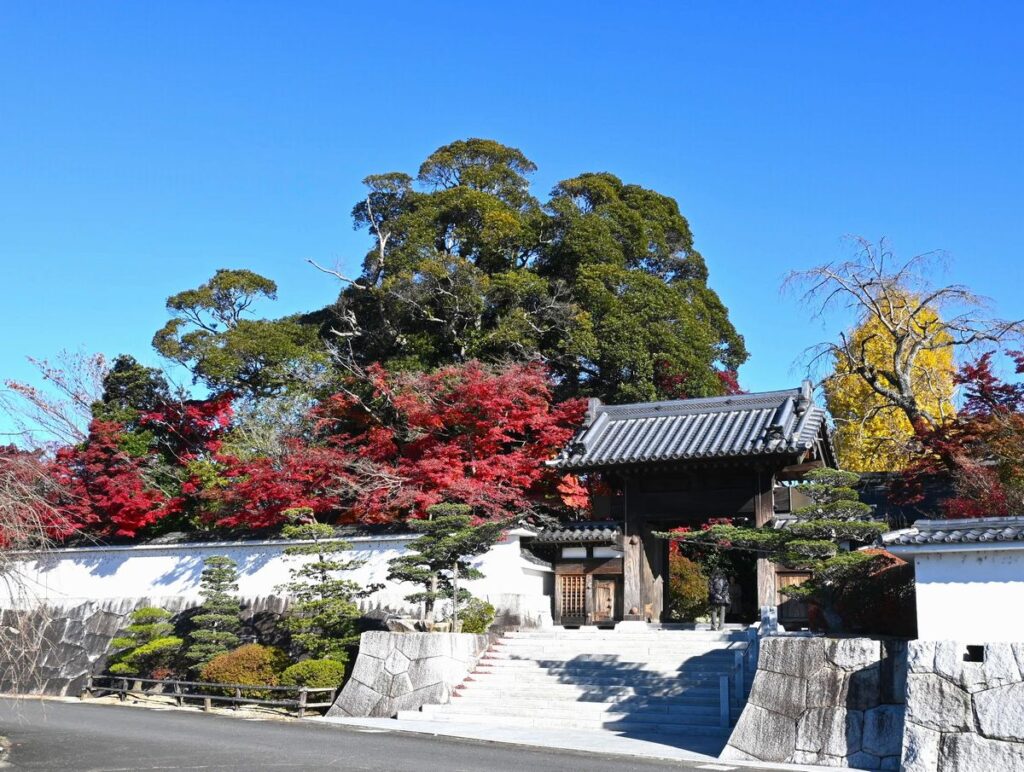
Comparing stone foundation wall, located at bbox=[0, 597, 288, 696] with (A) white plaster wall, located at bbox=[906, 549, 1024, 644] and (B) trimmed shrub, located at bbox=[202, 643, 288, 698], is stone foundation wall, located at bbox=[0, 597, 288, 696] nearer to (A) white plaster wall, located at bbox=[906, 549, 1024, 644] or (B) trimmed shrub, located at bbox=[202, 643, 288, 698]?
(B) trimmed shrub, located at bbox=[202, 643, 288, 698]

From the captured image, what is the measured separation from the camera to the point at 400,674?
17.8m

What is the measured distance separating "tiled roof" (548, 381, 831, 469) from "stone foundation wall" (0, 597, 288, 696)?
24.4 feet

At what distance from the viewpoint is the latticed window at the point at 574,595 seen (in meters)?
22.8

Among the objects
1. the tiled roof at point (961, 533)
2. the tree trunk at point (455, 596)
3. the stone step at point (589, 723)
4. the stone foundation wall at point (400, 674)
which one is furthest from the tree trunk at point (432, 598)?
the tiled roof at point (961, 533)

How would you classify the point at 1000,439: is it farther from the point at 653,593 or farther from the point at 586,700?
the point at 586,700

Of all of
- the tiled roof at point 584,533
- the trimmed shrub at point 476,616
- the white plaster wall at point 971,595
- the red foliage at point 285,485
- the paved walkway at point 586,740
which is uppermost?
the red foliage at point 285,485

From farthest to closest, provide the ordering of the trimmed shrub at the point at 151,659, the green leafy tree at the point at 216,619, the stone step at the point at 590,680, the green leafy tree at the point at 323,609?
1. the trimmed shrub at the point at 151,659
2. the green leafy tree at the point at 216,619
3. the green leafy tree at the point at 323,609
4. the stone step at the point at 590,680

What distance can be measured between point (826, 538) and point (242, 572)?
14.2 meters

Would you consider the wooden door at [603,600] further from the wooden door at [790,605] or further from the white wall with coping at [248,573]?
the wooden door at [790,605]

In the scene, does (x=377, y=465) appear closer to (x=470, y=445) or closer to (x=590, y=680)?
(x=470, y=445)

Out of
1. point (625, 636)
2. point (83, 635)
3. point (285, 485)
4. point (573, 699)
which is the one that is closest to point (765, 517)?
point (625, 636)

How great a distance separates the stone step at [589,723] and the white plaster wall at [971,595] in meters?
3.96

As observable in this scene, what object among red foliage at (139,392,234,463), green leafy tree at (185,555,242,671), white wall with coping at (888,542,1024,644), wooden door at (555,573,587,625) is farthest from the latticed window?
red foliage at (139,392,234,463)

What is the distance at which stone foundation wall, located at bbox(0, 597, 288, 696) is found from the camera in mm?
21688
